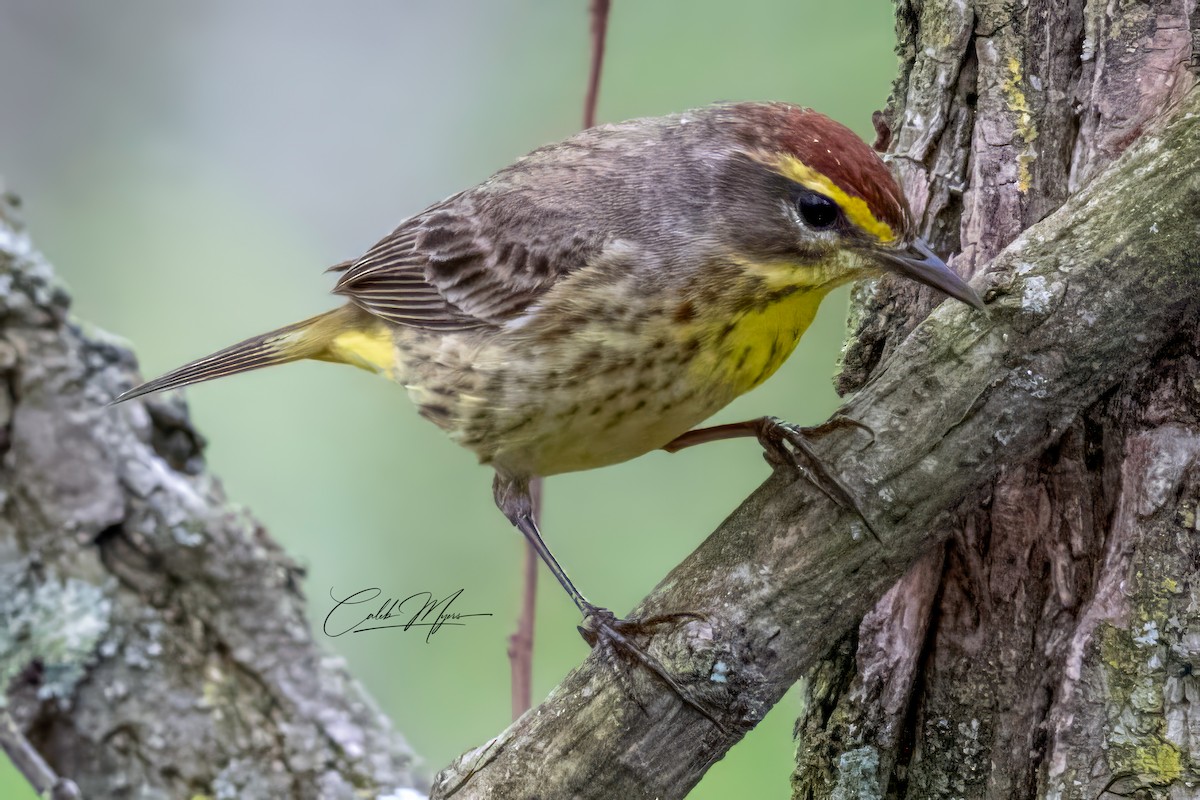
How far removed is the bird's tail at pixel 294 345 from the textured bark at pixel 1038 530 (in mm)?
1524

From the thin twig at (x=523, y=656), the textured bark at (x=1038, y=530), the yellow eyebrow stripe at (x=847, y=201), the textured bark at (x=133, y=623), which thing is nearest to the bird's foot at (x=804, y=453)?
the textured bark at (x=1038, y=530)

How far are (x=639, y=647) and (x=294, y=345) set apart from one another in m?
1.74

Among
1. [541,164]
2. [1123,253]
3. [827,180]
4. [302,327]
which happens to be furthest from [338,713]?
[1123,253]

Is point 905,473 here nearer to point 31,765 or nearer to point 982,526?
point 982,526

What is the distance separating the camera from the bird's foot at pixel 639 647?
1.91 metres

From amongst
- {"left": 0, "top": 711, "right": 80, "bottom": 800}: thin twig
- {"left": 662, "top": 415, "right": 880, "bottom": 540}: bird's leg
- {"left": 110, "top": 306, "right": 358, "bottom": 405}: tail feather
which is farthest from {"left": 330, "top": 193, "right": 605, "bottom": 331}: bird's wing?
{"left": 0, "top": 711, "right": 80, "bottom": 800}: thin twig

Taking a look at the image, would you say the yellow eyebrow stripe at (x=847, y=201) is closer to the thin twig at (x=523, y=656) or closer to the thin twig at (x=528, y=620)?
the thin twig at (x=528, y=620)

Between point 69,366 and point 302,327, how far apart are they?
65 cm

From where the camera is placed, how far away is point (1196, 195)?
6.25ft

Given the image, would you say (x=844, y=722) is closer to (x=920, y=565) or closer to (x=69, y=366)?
(x=920, y=565)

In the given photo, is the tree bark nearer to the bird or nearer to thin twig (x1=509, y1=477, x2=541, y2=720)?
the bird

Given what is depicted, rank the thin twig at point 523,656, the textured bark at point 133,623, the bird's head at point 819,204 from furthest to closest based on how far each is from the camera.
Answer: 1. the textured bark at point 133,623
2. the thin twig at point 523,656
3. the bird's head at point 819,204

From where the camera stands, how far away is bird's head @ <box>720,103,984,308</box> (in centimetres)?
208

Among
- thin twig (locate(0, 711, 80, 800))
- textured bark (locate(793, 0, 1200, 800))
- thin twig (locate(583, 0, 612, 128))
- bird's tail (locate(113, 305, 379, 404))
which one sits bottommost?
textured bark (locate(793, 0, 1200, 800))
